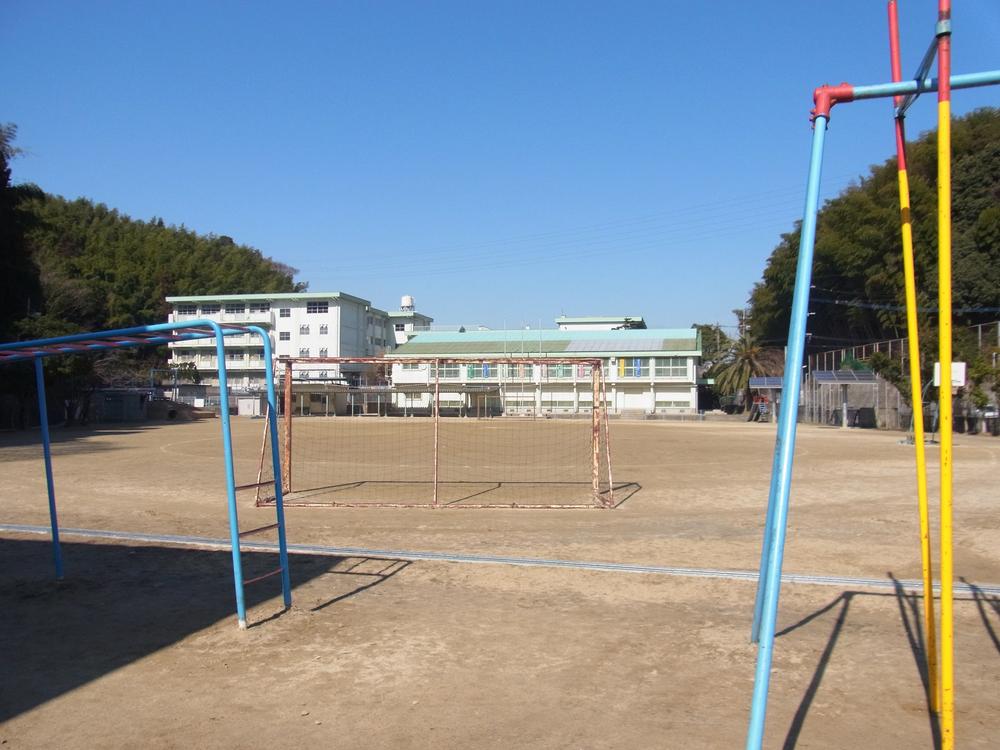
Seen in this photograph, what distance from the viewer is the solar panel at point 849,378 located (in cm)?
4497

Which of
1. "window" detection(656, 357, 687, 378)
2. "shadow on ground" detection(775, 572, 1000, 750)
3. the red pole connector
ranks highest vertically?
the red pole connector

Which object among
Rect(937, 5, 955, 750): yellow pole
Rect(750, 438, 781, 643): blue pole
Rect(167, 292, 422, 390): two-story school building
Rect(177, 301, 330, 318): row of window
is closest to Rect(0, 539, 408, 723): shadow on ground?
Rect(750, 438, 781, 643): blue pole

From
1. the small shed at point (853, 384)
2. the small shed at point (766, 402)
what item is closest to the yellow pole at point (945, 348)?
the small shed at point (853, 384)

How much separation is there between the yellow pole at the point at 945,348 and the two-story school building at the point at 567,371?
45207 millimetres

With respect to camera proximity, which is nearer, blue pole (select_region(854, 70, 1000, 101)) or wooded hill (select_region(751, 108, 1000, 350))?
blue pole (select_region(854, 70, 1000, 101))

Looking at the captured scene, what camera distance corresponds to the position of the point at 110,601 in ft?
20.9

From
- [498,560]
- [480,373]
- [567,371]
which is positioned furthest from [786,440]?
[567,371]

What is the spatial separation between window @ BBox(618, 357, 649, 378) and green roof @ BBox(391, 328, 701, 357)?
2.81 ft

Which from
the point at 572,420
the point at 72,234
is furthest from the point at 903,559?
the point at 72,234

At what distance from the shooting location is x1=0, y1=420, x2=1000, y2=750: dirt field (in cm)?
397

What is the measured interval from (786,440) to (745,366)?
2807 inches

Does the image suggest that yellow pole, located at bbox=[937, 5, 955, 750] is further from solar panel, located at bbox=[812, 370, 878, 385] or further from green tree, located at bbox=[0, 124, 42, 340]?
solar panel, located at bbox=[812, 370, 878, 385]

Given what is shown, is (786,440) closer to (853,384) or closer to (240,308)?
(853,384)

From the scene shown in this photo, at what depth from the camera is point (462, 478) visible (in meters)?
16.7
